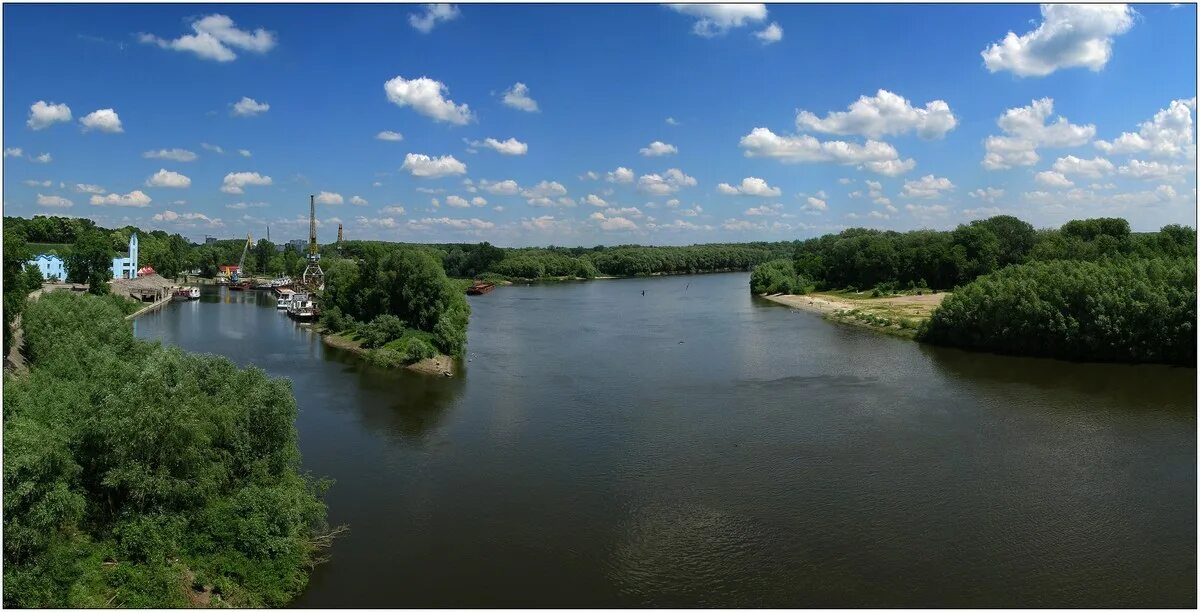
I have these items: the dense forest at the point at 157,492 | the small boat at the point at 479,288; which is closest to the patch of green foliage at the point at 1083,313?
the dense forest at the point at 157,492

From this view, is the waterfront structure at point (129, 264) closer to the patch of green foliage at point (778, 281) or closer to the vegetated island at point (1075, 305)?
the patch of green foliage at point (778, 281)

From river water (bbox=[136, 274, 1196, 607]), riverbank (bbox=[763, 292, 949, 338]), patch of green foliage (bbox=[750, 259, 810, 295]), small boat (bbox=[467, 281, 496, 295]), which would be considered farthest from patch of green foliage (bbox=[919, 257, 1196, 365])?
small boat (bbox=[467, 281, 496, 295])

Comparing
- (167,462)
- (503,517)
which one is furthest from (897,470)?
(167,462)

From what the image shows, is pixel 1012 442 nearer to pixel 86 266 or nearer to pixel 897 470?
pixel 897 470

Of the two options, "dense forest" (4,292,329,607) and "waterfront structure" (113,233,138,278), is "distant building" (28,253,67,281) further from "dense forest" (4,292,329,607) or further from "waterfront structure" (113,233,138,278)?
"dense forest" (4,292,329,607)

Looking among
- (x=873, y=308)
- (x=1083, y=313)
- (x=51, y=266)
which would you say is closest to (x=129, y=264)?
(x=51, y=266)

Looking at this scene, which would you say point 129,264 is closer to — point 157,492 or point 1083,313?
point 157,492

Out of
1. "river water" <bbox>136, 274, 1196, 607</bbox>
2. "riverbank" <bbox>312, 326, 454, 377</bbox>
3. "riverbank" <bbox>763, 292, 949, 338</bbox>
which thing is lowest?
"river water" <bbox>136, 274, 1196, 607</bbox>
